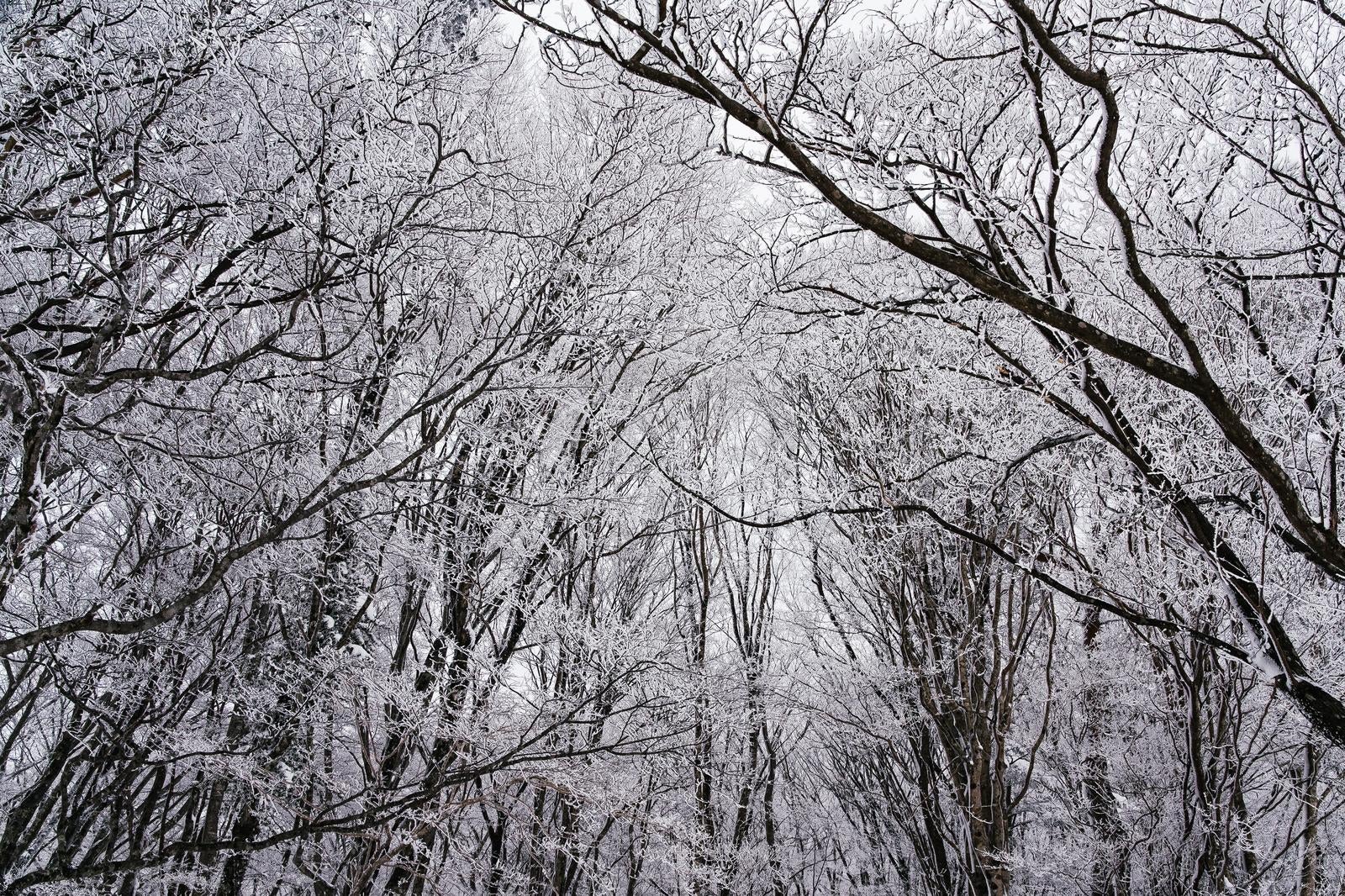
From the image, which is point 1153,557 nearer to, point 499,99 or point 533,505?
point 533,505

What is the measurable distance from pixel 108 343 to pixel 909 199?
128 inches

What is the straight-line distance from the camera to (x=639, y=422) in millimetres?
7000

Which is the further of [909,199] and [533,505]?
[533,505]

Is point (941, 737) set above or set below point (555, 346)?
below

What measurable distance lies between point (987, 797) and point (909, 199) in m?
3.61

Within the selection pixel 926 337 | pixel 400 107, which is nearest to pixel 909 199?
pixel 926 337

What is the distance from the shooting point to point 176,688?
502cm

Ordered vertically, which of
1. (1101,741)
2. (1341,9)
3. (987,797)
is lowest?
(987,797)

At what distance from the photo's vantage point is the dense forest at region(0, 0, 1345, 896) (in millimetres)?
2670

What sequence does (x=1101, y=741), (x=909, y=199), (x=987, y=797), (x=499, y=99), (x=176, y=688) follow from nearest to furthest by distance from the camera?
(x=909, y=199)
(x=987, y=797)
(x=176, y=688)
(x=499, y=99)
(x=1101, y=741)

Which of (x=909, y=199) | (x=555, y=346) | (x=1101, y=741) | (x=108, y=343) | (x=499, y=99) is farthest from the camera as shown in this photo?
(x=1101, y=741)

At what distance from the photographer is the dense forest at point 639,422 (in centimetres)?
267

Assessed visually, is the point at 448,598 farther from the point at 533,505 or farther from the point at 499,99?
the point at 499,99

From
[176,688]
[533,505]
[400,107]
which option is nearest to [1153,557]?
[533,505]
